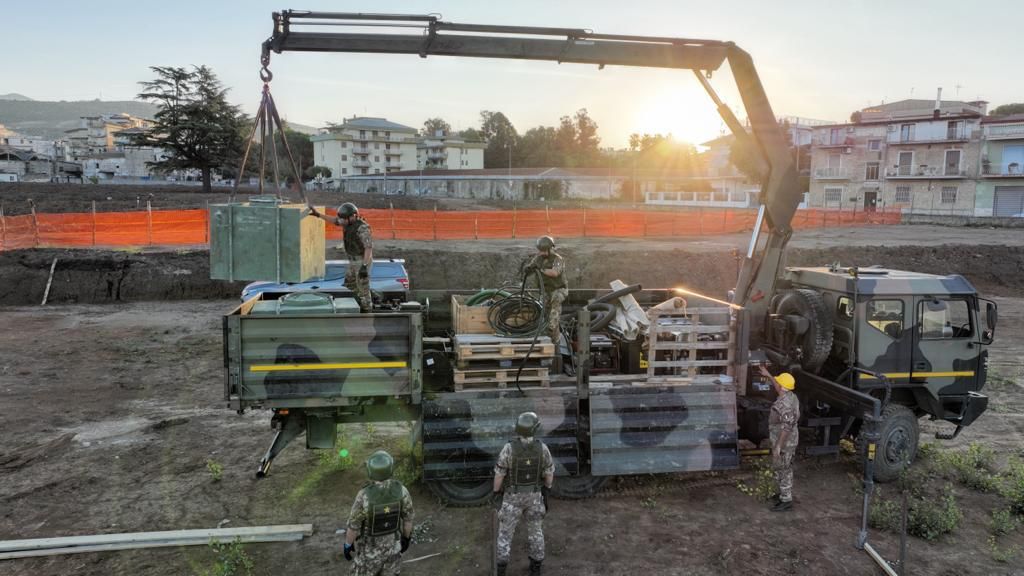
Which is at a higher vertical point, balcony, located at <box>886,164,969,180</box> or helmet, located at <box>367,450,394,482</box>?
balcony, located at <box>886,164,969,180</box>

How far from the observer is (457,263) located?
22875 mm

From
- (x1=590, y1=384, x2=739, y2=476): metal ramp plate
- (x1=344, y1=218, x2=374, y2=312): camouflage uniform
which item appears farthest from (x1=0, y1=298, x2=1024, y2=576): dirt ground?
(x1=344, y1=218, x2=374, y2=312): camouflage uniform

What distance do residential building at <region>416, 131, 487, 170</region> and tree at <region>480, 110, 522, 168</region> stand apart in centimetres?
269

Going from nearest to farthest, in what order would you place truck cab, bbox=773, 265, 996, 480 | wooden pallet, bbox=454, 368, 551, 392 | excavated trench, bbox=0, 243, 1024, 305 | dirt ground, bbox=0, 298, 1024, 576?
dirt ground, bbox=0, 298, 1024, 576 < wooden pallet, bbox=454, 368, 551, 392 < truck cab, bbox=773, 265, 996, 480 < excavated trench, bbox=0, 243, 1024, 305

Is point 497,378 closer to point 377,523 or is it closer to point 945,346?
point 377,523

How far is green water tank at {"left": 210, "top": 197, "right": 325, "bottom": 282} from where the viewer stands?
23.7 ft

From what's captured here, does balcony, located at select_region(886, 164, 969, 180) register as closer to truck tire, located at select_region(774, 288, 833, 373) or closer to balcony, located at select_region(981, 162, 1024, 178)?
balcony, located at select_region(981, 162, 1024, 178)

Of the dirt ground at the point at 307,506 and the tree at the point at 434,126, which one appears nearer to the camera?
the dirt ground at the point at 307,506

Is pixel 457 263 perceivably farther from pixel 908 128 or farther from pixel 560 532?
pixel 908 128

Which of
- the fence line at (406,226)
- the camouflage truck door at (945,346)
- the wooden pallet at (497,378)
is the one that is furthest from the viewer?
the fence line at (406,226)

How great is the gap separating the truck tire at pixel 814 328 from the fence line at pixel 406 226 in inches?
791

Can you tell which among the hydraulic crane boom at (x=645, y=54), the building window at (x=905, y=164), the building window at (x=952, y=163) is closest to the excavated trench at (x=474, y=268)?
the hydraulic crane boom at (x=645, y=54)

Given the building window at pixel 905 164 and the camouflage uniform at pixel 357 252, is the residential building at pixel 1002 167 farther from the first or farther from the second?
the camouflage uniform at pixel 357 252

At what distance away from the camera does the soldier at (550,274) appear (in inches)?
327
